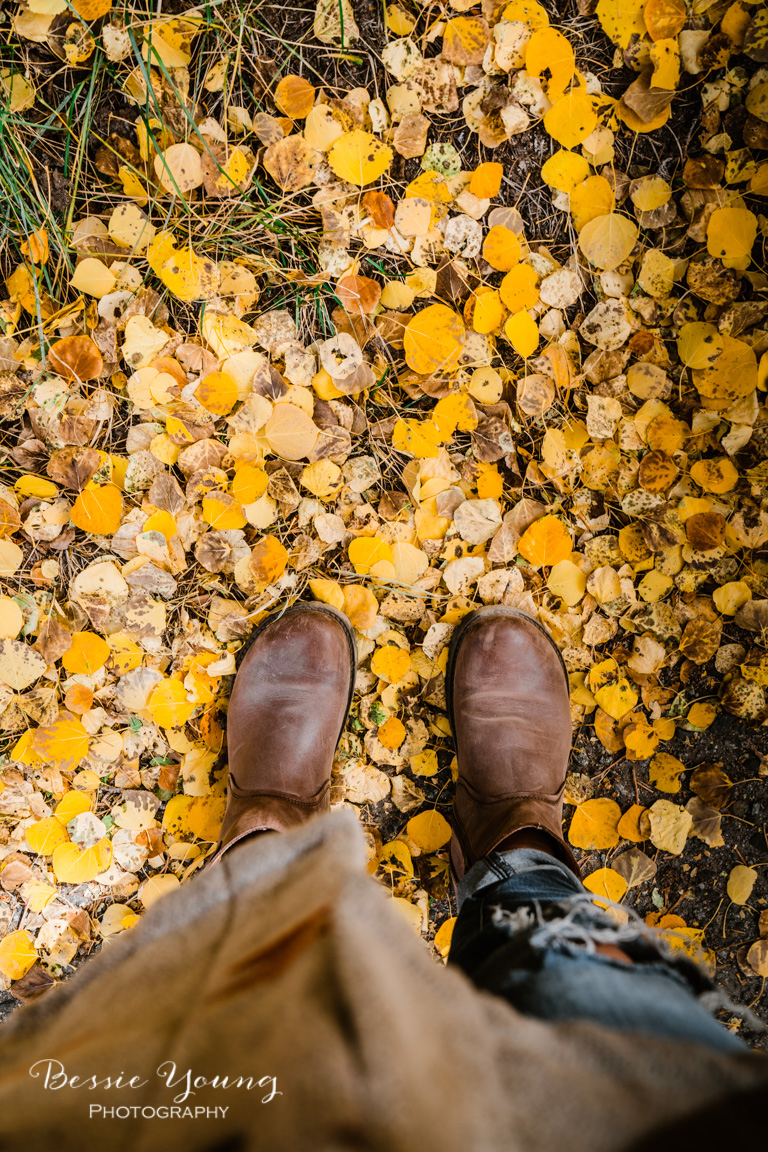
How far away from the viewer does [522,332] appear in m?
1.04

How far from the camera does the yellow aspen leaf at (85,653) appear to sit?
42.3 inches

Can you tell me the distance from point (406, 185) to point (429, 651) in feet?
2.67

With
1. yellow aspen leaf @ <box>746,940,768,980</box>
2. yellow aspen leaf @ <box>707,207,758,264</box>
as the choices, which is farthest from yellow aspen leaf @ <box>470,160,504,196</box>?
yellow aspen leaf @ <box>746,940,768,980</box>

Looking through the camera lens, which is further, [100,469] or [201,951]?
[100,469]

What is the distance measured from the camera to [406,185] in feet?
3.35

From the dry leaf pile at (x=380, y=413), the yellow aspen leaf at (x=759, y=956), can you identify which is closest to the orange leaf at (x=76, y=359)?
the dry leaf pile at (x=380, y=413)

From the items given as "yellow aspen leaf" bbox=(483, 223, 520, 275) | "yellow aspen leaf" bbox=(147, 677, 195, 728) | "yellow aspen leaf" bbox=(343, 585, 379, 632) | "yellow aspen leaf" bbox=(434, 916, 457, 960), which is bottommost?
"yellow aspen leaf" bbox=(434, 916, 457, 960)

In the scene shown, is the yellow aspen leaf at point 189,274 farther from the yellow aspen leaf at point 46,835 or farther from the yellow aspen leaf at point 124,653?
the yellow aspen leaf at point 46,835

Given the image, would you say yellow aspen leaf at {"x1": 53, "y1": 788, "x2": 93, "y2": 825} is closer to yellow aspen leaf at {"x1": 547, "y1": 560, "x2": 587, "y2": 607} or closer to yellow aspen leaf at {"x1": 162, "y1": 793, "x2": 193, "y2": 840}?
yellow aspen leaf at {"x1": 162, "y1": 793, "x2": 193, "y2": 840}

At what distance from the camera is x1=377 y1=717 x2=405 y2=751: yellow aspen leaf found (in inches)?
43.4

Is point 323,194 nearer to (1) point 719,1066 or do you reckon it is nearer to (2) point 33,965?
(1) point 719,1066

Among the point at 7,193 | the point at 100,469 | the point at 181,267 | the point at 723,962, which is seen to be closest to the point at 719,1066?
the point at 723,962

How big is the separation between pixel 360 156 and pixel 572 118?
360 millimetres

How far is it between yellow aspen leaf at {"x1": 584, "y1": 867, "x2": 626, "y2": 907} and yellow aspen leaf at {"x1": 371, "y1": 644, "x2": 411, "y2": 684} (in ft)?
1.66
